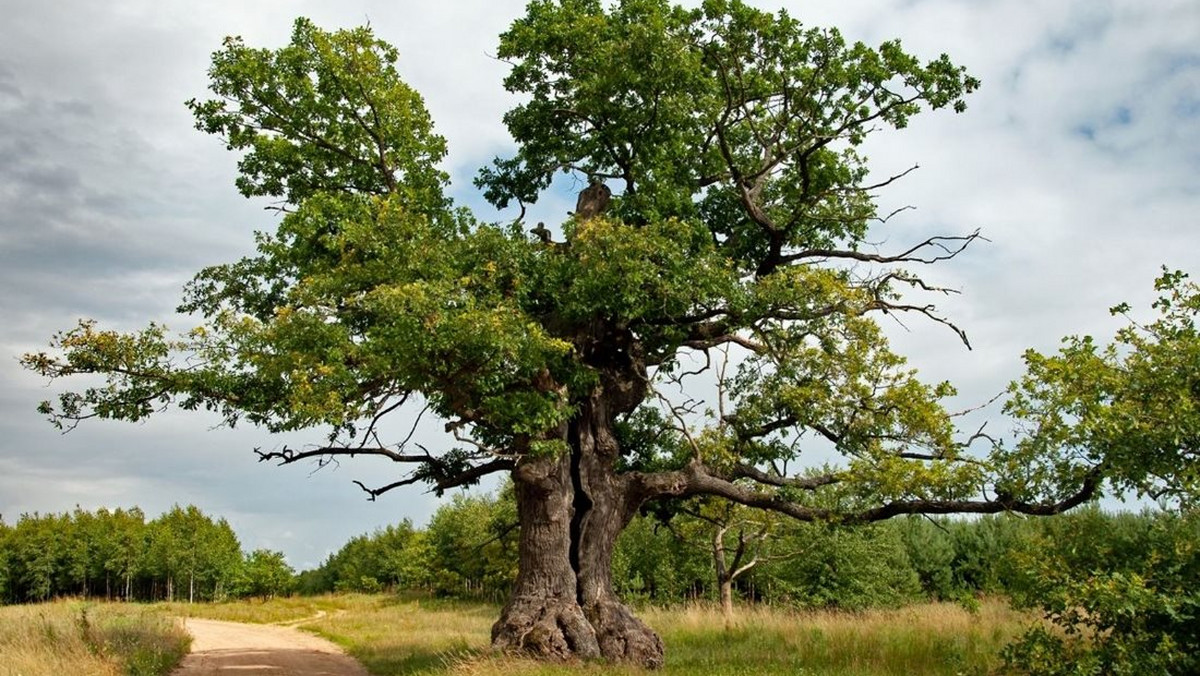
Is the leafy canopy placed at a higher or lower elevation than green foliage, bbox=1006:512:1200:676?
higher

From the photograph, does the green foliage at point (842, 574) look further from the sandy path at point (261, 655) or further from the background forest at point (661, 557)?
the sandy path at point (261, 655)

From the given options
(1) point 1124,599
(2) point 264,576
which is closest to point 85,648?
(1) point 1124,599

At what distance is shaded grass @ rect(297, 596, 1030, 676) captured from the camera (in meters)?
15.6

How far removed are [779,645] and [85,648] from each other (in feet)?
45.8

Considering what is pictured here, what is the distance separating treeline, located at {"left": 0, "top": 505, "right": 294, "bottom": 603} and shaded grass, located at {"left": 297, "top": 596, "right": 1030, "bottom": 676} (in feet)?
169

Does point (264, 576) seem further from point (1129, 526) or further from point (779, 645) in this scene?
point (1129, 526)

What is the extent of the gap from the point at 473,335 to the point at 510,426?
313cm

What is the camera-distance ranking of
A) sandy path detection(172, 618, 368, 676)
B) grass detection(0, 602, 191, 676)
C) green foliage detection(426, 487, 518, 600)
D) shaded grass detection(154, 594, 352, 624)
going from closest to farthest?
grass detection(0, 602, 191, 676) → sandy path detection(172, 618, 368, 676) → shaded grass detection(154, 594, 352, 624) → green foliage detection(426, 487, 518, 600)

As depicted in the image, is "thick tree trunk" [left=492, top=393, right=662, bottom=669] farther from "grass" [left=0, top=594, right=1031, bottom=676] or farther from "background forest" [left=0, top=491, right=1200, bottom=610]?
"background forest" [left=0, top=491, right=1200, bottom=610]

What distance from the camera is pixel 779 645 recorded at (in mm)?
19844

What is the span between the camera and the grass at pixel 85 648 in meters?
15.2

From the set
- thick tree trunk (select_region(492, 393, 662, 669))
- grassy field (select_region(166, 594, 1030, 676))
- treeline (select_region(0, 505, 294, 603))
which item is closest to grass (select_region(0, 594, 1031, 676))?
grassy field (select_region(166, 594, 1030, 676))

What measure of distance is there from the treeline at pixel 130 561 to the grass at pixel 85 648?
2110 inches

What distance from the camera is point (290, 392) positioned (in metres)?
15.6
